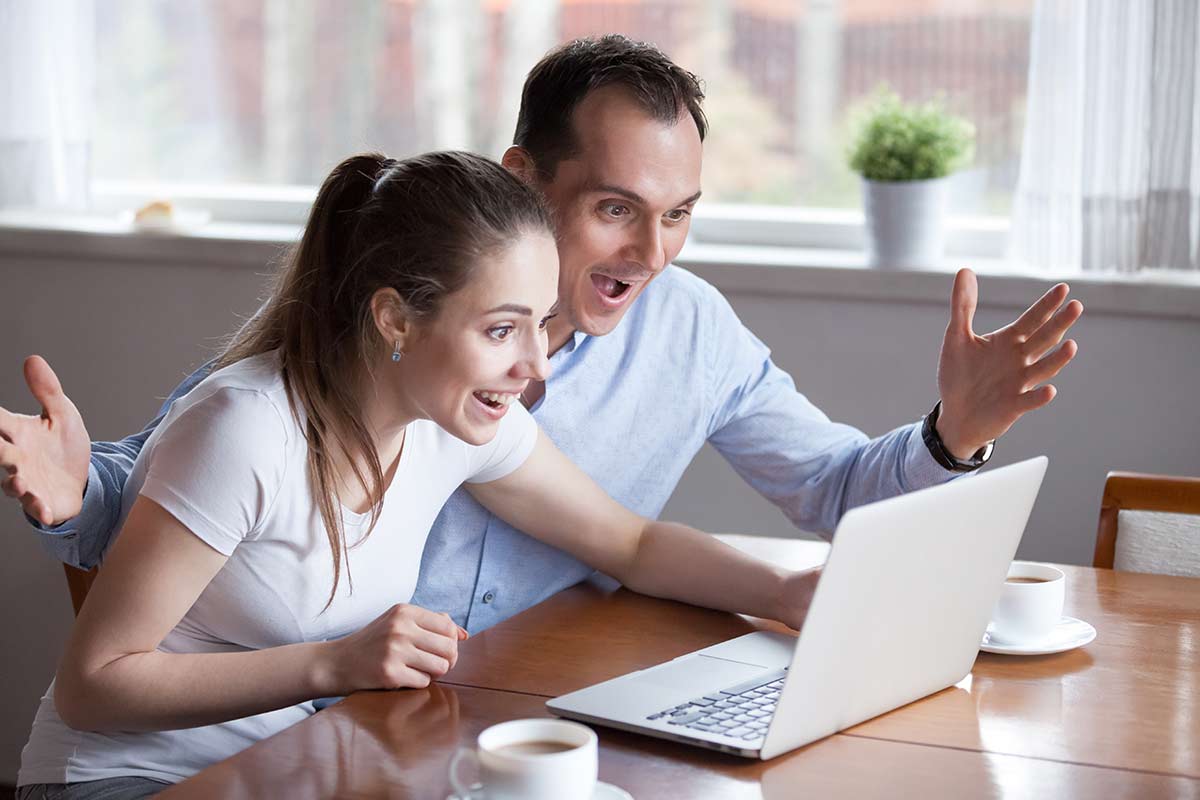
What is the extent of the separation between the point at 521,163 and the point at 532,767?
1.00 m

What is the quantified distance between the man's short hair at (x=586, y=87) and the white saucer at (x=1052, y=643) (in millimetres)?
Result: 729

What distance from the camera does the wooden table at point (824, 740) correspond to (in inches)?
41.8

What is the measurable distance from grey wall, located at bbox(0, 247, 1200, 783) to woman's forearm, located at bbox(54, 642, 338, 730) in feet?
4.67

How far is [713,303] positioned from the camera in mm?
1920

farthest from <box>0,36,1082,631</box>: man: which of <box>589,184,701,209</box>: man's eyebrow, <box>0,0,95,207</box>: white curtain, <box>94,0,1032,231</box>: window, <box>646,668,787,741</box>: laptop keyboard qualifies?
<box>0,0,95,207</box>: white curtain

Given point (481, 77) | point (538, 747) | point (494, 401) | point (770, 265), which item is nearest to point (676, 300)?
point (494, 401)

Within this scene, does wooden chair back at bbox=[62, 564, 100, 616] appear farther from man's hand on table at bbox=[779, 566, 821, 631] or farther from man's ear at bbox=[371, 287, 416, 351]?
man's hand on table at bbox=[779, 566, 821, 631]

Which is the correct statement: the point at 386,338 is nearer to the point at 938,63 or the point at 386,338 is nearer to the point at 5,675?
the point at 938,63

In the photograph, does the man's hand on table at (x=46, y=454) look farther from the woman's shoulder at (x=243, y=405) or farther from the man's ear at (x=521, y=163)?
the man's ear at (x=521, y=163)

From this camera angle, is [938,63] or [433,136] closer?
[938,63]

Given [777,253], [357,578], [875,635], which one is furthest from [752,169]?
[875,635]

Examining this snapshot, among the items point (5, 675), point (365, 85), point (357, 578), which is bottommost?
point (5, 675)

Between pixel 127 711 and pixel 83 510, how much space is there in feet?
0.88

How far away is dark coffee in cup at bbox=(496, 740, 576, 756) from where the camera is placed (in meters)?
0.99
